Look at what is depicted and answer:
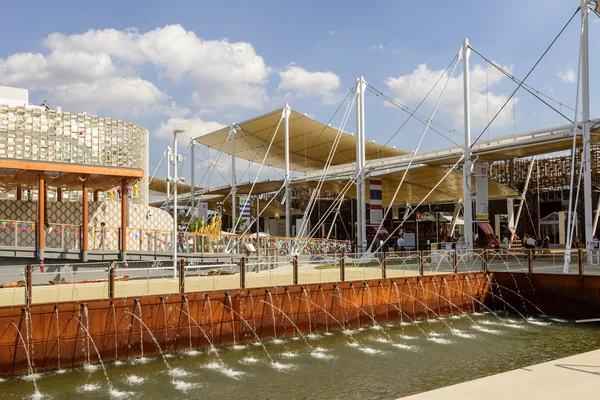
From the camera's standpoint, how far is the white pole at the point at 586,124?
831 inches

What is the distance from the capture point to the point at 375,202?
29.6 m

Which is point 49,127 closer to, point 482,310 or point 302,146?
point 302,146

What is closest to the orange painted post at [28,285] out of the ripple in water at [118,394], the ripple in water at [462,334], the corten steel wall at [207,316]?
the corten steel wall at [207,316]

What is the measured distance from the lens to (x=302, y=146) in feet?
120

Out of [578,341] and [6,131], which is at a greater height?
[6,131]

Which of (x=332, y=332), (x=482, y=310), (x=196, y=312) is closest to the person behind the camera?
(x=196, y=312)

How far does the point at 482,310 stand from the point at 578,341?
5.35 meters

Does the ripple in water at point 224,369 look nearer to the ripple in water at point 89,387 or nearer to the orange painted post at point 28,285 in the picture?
the ripple in water at point 89,387

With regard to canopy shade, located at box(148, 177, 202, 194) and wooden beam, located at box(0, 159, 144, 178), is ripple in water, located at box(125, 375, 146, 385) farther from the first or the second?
canopy shade, located at box(148, 177, 202, 194)

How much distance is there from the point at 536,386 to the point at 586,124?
56.2ft

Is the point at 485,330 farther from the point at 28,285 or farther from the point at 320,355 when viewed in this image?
the point at 28,285

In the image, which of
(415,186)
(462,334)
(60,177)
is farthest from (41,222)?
(415,186)

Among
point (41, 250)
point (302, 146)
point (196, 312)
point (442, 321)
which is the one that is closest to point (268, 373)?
point (196, 312)

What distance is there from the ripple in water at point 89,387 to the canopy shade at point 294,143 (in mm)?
22582
